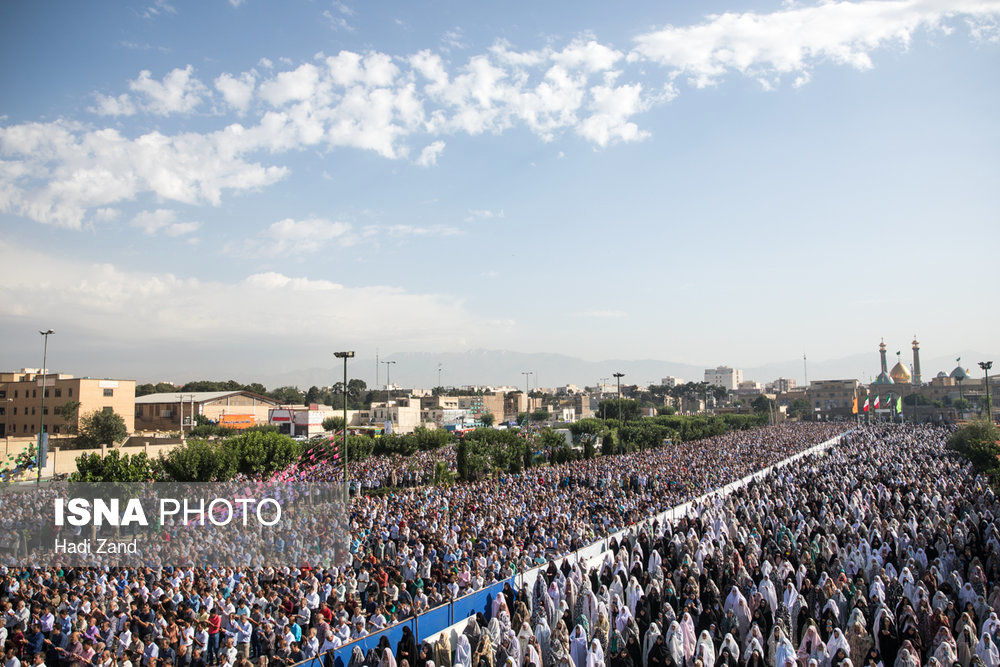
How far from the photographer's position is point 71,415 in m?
47.2

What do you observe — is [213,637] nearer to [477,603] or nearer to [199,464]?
[477,603]

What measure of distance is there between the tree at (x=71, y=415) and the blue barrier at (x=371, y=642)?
47.2 meters

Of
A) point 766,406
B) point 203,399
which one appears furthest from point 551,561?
point 766,406

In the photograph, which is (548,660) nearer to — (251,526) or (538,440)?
(251,526)

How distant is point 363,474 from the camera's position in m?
32.0

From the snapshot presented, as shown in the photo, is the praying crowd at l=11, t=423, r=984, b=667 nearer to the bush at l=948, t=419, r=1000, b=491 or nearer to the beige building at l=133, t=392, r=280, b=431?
the bush at l=948, t=419, r=1000, b=491

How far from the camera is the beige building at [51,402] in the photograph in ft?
158

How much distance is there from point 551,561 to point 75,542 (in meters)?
11.1

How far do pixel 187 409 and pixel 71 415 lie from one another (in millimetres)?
16851

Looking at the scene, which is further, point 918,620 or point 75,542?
point 75,542

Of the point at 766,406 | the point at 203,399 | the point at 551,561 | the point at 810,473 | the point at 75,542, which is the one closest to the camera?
the point at 551,561

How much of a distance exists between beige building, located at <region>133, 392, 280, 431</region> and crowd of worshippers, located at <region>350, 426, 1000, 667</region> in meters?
54.5

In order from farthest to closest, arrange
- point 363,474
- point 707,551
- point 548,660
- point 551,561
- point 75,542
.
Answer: point 363,474, point 75,542, point 707,551, point 551,561, point 548,660

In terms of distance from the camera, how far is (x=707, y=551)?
14336 mm
